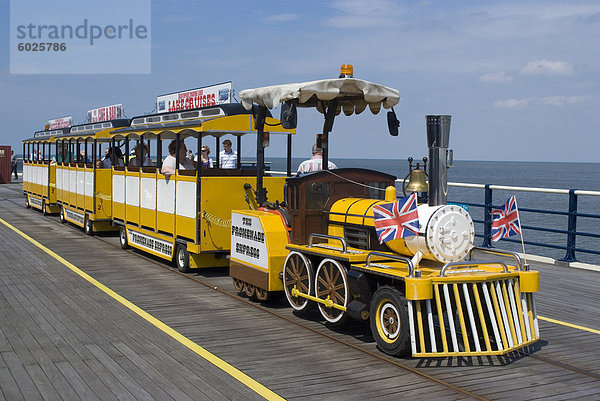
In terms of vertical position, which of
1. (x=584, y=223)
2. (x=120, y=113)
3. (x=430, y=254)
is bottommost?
(x=584, y=223)

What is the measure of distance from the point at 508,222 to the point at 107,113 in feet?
64.1

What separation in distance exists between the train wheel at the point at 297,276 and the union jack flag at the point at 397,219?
1403 mm

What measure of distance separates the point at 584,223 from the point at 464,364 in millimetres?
47053

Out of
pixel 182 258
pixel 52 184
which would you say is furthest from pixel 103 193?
pixel 52 184

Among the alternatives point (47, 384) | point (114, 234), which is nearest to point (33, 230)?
point (114, 234)

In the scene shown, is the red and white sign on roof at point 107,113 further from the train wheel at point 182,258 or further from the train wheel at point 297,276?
the train wheel at point 297,276

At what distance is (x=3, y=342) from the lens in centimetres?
687

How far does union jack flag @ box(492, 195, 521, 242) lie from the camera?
6824mm

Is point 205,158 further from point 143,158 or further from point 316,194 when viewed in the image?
point 316,194

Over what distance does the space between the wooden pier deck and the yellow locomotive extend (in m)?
0.27

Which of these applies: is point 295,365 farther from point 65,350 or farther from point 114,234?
point 114,234

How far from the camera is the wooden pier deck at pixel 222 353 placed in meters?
5.60

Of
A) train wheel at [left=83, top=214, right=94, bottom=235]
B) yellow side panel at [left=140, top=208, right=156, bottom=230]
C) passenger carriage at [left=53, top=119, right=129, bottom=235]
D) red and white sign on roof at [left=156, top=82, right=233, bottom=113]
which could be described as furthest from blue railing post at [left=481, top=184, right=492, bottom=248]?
train wheel at [left=83, top=214, right=94, bottom=235]

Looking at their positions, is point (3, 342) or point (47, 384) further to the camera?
point (3, 342)
